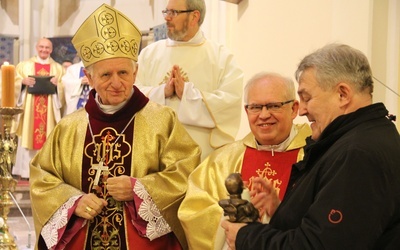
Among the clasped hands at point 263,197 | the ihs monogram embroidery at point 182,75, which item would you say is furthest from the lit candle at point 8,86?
the clasped hands at point 263,197

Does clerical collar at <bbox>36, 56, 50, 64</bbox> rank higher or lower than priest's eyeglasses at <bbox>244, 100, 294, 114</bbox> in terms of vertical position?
higher

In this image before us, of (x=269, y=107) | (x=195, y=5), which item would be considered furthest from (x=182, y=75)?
(x=269, y=107)

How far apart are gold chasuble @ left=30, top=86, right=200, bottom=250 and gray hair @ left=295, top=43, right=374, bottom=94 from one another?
4.40 ft

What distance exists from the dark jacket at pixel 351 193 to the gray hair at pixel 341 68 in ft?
0.31

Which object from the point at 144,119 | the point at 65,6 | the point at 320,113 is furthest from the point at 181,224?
the point at 65,6

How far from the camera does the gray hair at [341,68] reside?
213cm

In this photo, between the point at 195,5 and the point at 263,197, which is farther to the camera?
the point at 195,5

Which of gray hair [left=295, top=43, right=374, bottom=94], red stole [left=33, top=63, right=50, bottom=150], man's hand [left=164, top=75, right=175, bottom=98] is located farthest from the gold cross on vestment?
red stole [left=33, top=63, right=50, bottom=150]

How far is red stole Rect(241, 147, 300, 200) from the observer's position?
3434mm

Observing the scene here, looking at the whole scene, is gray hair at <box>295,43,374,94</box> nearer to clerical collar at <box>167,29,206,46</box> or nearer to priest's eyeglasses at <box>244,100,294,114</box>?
priest's eyeglasses at <box>244,100,294,114</box>

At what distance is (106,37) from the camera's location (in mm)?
3500

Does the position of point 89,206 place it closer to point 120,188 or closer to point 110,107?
point 120,188

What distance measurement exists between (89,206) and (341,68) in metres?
1.57

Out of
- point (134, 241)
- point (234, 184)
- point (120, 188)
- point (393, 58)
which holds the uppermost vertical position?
point (393, 58)
